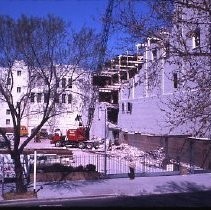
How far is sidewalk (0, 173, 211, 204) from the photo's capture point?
800 inches

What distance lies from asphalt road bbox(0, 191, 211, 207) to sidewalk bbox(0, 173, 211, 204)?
56cm

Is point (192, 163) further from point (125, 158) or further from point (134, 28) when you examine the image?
point (134, 28)

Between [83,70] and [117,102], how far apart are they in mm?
30826

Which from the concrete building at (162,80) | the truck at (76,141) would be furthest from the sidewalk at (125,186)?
the truck at (76,141)

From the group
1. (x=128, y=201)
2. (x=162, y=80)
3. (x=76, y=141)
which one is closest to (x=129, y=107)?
(x=76, y=141)

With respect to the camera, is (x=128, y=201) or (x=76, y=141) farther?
(x=76, y=141)

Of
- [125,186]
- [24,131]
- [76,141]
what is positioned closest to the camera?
[125,186]

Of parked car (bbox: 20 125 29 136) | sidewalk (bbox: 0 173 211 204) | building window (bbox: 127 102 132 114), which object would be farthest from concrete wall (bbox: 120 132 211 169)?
parked car (bbox: 20 125 29 136)

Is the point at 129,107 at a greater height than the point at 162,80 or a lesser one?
lesser

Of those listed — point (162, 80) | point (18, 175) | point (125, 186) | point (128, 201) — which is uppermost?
point (162, 80)

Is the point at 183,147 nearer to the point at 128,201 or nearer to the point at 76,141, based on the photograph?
the point at 128,201

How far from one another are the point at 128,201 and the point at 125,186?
3297mm

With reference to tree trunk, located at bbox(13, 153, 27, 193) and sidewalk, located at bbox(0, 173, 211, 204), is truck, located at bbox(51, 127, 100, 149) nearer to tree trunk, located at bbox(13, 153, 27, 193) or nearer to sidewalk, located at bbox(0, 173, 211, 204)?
sidewalk, located at bbox(0, 173, 211, 204)

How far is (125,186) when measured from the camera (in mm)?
21906
